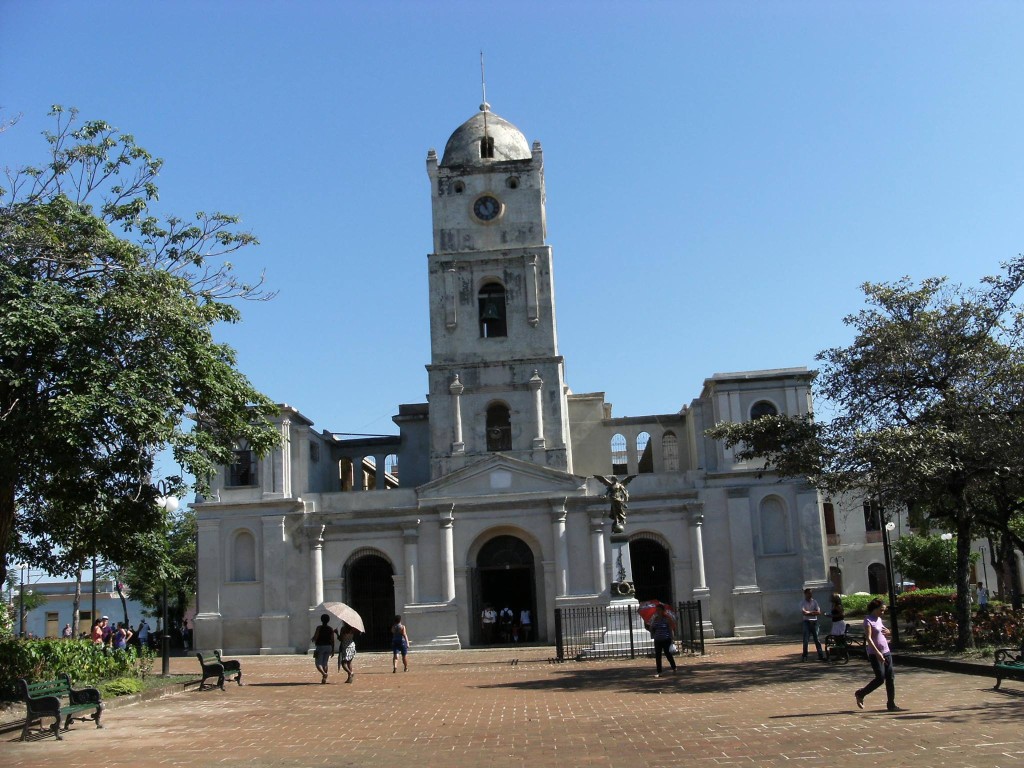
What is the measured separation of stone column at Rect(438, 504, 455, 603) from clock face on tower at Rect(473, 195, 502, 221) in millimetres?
10735

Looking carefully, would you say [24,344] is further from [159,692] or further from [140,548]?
[159,692]

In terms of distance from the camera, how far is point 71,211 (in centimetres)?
1878

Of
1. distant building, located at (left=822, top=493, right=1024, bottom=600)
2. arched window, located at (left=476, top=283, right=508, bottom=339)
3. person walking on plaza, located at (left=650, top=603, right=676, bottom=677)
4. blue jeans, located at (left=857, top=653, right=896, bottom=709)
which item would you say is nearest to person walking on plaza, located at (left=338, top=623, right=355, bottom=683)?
person walking on plaza, located at (left=650, top=603, right=676, bottom=677)

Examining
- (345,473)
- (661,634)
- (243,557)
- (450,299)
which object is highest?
(450,299)

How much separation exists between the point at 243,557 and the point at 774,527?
18.5 meters

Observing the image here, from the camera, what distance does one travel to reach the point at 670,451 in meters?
40.8

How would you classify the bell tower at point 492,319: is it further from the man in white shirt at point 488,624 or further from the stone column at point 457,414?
the man in white shirt at point 488,624

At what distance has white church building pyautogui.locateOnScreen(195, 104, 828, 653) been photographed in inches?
1404

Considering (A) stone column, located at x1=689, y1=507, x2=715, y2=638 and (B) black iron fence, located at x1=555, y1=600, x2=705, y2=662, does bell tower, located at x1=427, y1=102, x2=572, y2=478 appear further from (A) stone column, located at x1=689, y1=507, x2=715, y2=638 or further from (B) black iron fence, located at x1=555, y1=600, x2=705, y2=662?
(B) black iron fence, located at x1=555, y1=600, x2=705, y2=662

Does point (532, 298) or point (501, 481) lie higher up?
point (532, 298)

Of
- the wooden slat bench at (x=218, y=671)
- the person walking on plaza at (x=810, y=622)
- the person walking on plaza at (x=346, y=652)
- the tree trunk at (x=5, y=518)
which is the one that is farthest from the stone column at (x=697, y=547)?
the tree trunk at (x=5, y=518)

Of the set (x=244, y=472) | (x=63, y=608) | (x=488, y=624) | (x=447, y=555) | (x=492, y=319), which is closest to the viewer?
(x=447, y=555)

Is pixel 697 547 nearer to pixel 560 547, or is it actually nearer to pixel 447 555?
pixel 560 547

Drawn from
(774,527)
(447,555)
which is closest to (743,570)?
(774,527)
